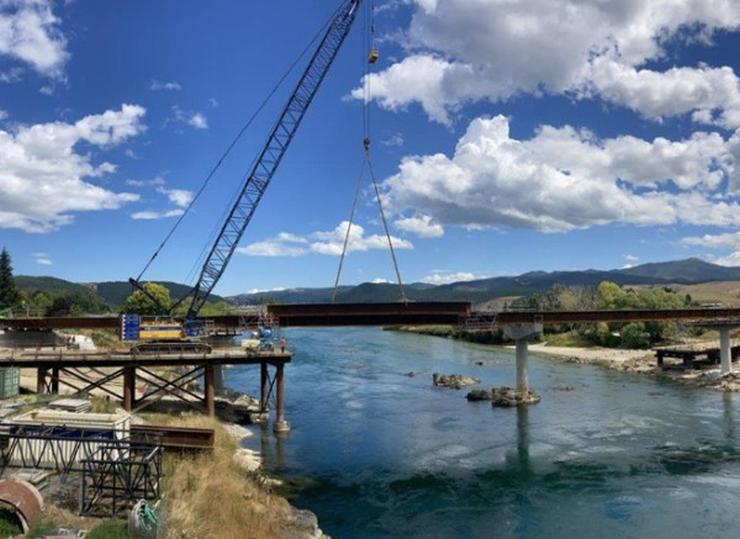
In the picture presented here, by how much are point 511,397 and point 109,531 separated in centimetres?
4623

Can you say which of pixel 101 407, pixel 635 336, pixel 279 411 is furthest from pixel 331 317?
pixel 635 336

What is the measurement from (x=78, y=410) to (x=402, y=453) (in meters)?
21.0

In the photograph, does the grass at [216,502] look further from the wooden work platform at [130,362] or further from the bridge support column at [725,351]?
the bridge support column at [725,351]

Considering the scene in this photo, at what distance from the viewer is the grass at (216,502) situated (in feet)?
69.4

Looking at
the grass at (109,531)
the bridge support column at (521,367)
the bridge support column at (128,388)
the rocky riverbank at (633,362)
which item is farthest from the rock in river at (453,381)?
the grass at (109,531)

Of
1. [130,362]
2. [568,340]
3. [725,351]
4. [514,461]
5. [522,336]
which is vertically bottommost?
[514,461]

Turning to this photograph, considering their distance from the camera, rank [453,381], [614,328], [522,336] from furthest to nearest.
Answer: [614,328] < [453,381] < [522,336]

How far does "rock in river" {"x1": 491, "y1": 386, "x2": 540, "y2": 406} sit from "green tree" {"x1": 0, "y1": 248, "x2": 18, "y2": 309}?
113012 mm

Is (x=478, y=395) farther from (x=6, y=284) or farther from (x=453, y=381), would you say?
(x=6, y=284)

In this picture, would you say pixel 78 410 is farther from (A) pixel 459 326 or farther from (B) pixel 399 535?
(A) pixel 459 326

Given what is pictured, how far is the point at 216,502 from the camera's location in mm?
23547

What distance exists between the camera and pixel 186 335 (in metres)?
52.3

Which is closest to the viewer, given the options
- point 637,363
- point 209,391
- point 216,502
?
point 216,502

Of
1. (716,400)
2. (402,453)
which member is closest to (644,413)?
(716,400)
